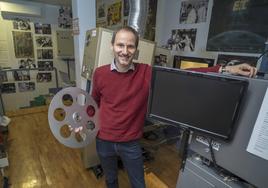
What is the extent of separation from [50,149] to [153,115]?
2286 mm

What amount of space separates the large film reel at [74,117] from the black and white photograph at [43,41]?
364 cm

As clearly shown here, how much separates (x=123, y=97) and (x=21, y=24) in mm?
3946

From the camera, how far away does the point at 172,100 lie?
750 mm

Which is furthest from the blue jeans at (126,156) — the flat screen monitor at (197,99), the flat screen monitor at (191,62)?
the flat screen monitor at (191,62)

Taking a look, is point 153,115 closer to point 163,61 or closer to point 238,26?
point 238,26

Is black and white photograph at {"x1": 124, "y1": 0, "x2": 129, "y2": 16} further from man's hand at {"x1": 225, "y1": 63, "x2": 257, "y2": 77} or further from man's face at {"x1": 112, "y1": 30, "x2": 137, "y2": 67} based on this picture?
man's hand at {"x1": 225, "y1": 63, "x2": 257, "y2": 77}

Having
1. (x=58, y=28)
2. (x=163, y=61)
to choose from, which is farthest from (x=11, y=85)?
(x=163, y=61)

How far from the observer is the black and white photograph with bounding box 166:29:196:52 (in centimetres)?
251

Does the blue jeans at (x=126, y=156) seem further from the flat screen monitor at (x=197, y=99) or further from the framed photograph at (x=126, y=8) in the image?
the framed photograph at (x=126, y=8)

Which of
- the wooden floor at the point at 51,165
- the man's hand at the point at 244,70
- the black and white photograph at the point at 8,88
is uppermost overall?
the man's hand at the point at 244,70

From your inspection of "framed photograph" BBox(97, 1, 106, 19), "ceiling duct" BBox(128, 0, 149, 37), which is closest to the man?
"ceiling duct" BBox(128, 0, 149, 37)

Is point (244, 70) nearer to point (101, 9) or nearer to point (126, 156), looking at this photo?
point (126, 156)

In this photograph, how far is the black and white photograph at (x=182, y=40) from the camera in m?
2.51

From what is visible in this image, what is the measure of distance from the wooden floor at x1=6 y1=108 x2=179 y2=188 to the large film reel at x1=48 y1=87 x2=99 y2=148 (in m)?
0.71
